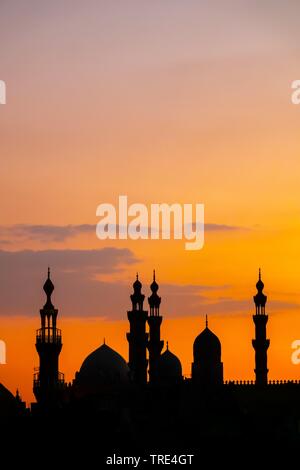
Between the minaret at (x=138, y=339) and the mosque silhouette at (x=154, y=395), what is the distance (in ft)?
0.23

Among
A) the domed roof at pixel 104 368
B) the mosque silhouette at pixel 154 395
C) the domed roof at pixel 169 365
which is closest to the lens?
the mosque silhouette at pixel 154 395

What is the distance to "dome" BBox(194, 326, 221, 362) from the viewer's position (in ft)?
406

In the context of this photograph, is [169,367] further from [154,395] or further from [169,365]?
[154,395]

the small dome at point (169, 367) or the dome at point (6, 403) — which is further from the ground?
the small dome at point (169, 367)

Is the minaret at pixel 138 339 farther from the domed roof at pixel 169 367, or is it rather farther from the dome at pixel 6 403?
the dome at pixel 6 403

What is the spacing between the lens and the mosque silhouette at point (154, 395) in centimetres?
9944

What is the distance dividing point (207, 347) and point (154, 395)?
25.6ft

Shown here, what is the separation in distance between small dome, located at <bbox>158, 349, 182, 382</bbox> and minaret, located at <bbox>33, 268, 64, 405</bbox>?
1869cm

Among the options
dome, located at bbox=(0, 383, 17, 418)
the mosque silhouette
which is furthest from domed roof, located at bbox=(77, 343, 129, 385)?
dome, located at bbox=(0, 383, 17, 418)

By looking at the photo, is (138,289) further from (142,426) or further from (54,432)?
(54,432)

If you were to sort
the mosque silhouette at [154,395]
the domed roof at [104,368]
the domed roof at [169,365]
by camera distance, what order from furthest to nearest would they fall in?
the domed roof at [169,365], the domed roof at [104,368], the mosque silhouette at [154,395]

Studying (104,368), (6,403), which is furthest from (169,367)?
(6,403)

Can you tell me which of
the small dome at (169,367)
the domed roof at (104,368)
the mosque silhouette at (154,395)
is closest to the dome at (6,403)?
the mosque silhouette at (154,395)

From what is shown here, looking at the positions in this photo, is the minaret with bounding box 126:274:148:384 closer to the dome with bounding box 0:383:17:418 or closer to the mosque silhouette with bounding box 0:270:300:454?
the mosque silhouette with bounding box 0:270:300:454
